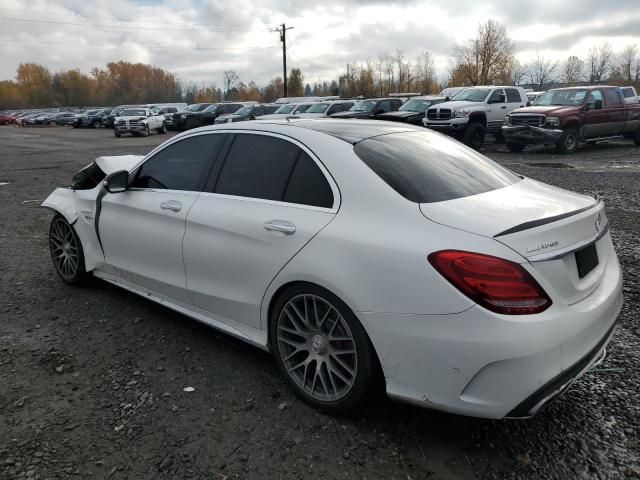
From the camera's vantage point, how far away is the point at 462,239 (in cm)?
230

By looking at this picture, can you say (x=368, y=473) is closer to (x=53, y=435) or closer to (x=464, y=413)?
(x=464, y=413)

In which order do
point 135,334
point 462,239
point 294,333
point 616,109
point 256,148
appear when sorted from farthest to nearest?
point 616,109 → point 135,334 → point 256,148 → point 294,333 → point 462,239

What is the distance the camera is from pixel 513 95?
19859mm

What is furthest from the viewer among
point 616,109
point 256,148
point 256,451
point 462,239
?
point 616,109

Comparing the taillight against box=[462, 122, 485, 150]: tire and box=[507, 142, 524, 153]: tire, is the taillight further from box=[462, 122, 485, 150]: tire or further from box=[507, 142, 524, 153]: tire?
box=[462, 122, 485, 150]: tire

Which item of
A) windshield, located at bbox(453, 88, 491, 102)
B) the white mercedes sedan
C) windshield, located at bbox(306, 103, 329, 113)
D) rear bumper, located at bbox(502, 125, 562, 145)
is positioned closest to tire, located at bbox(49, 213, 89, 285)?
the white mercedes sedan

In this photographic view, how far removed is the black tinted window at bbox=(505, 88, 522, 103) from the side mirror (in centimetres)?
1841

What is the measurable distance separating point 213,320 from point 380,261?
4.77 ft

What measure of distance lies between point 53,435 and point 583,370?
270 centimetres

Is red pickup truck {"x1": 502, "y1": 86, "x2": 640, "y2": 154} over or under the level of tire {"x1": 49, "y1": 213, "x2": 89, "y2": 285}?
over

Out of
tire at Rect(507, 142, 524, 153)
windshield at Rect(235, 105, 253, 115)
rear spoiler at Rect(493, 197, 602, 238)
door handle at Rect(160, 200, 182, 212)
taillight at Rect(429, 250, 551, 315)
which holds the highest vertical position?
windshield at Rect(235, 105, 253, 115)

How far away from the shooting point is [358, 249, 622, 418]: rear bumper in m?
2.16

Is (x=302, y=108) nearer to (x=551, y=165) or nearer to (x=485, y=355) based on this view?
(x=551, y=165)

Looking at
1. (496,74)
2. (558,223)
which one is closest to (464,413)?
(558,223)
